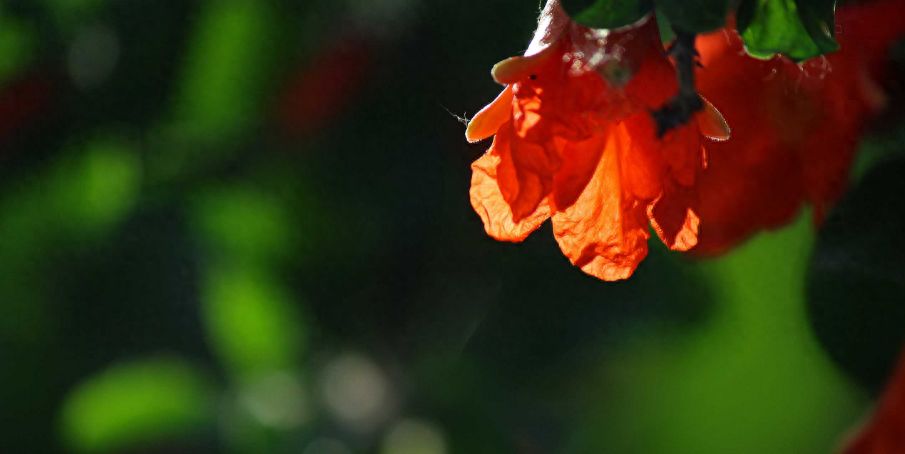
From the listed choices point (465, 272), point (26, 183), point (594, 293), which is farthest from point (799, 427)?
point (26, 183)

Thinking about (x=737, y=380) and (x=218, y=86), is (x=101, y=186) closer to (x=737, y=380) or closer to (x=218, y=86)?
(x=218, y=86)

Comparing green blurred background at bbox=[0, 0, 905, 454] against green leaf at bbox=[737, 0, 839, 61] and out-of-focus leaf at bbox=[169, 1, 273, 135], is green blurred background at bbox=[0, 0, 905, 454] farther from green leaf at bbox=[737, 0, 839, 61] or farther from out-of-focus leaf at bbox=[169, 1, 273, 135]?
green leaf at bbox=[737, 0, 839, 61]

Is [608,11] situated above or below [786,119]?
above

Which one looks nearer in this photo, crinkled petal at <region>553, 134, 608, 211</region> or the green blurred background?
crinkled petal at <region>553, 134, 608, 211</region>

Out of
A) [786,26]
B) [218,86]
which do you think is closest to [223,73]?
[218,86]

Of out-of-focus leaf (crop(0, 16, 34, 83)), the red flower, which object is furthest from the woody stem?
out-of-focus leaf (crop(0, 16, 34, 83))

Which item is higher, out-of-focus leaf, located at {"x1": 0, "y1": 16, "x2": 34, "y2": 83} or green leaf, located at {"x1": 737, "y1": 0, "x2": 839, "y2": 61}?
green leaf, located at {"x1": 737, "y1": 0, "x2": 839, "y2": 61}
